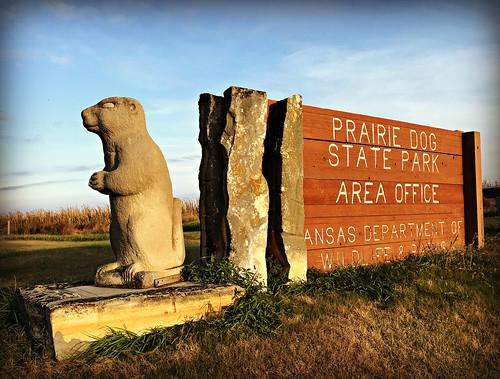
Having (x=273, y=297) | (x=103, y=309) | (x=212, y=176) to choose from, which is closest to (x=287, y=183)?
(x=212, y=176)

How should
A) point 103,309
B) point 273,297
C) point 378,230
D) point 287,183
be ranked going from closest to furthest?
point 103,309 < point 273,297 < point 287,183 < point 378,230

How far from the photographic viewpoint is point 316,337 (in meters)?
3.69

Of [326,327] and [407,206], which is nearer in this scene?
[326,327]

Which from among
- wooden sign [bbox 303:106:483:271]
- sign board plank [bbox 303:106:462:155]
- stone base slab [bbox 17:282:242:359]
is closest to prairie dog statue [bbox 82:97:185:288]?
stone base slab [bbox 17:282:242:359]

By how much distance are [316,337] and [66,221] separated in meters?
14.8

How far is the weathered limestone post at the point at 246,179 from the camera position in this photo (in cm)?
449

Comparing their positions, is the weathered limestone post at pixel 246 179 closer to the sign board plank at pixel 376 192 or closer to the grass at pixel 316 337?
the grass at pixel 316 337

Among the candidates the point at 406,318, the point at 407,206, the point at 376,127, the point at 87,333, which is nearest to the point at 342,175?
the point at 376,127

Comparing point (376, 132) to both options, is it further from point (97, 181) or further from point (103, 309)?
point (103, 309)

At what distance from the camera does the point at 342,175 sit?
18.6 feet

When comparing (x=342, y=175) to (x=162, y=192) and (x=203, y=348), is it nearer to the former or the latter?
(x=162, y=192)

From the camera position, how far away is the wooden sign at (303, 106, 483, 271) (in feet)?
17.8

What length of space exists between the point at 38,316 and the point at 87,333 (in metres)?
0.54

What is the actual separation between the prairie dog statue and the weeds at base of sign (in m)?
0.52
